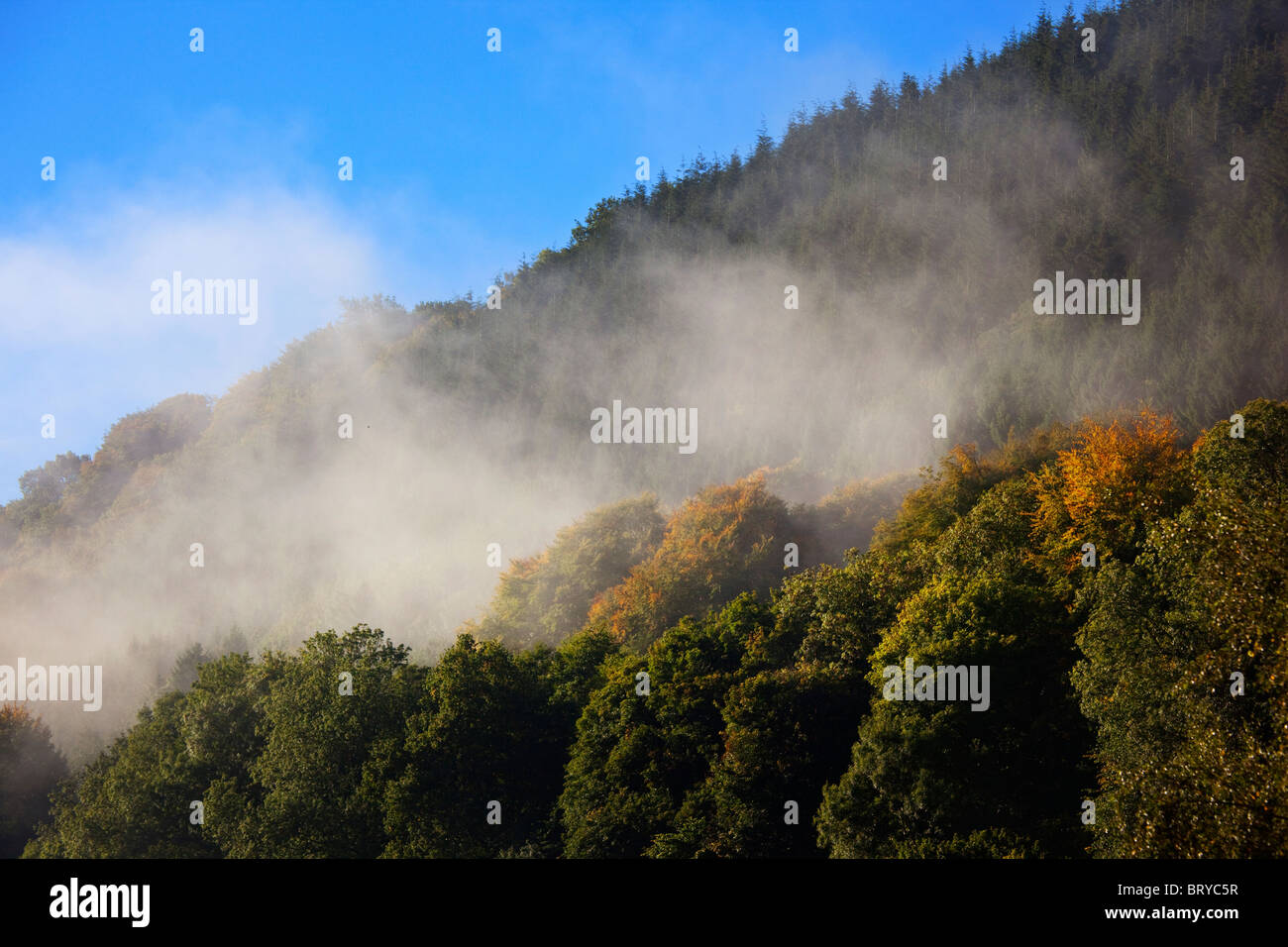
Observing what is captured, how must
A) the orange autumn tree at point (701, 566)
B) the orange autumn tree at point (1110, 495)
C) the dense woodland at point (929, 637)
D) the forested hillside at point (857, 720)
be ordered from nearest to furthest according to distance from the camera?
the forested hillside at point (857, 720)
the dense woodland at point (929, 637)
the orange autumn tree at point (1110, 495)
the orange autumn tree at point (701, 566)

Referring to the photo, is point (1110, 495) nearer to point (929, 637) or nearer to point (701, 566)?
point (929, 637)

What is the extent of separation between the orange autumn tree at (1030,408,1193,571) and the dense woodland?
0.20m

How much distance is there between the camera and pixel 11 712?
108 metres

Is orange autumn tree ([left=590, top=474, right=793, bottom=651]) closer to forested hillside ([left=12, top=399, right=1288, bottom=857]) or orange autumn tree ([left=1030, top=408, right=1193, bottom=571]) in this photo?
forested hillside ([left=12, top=399, right=1288, bottom=857])

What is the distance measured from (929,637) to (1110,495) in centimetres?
1584

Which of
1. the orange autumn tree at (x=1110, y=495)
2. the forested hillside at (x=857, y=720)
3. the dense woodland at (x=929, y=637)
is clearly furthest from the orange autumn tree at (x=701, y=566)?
the orange autumn tree at (x=1110, y=495)

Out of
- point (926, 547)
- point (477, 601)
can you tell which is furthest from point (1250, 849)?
point (477, 601)

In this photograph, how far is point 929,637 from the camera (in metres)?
47.0

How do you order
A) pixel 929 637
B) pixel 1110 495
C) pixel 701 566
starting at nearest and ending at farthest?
1. pixel 929 637
2. pixel 1110 495
3. pixel 701 566

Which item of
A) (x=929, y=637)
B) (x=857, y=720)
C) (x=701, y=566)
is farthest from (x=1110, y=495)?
(x=701, y=566)

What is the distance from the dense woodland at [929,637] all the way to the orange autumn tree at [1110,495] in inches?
7.9

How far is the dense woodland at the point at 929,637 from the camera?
3831 centimetres

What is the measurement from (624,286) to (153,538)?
97855mm

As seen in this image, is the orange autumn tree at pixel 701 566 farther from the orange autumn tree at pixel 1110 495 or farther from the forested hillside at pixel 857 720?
the orange autumn tree at pixel 1110 495
